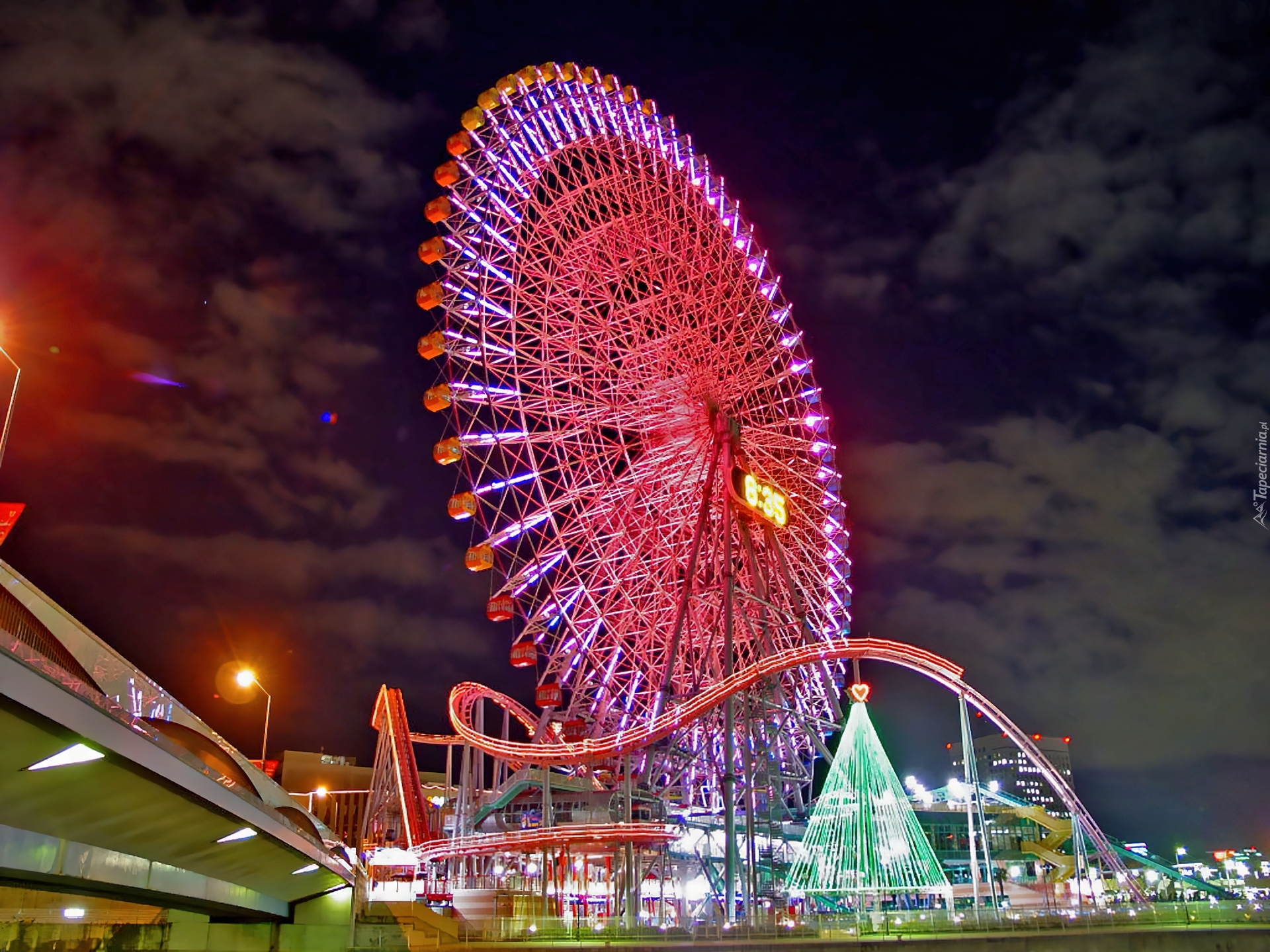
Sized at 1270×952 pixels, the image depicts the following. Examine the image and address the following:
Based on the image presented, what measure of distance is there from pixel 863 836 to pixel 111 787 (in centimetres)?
2403

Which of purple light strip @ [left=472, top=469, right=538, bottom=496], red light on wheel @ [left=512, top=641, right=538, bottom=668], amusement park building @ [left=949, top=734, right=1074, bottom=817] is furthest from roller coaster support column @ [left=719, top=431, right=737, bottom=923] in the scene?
amusement park building @ [left=949, top=734, right=1074, bottom=817]

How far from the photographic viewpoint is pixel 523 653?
40062 millimetres

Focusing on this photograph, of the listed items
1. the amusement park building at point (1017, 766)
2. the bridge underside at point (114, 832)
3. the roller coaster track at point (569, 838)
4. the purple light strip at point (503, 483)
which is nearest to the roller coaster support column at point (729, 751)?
the roller coaster track at point (569, 838)

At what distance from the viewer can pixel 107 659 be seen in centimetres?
1390

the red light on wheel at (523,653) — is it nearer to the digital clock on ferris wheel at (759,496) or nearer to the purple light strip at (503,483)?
the purple light strip at (503,483)

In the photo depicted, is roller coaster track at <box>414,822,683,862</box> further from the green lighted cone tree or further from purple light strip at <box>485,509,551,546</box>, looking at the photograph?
purple light strip at <box>485,509,551,546</box>

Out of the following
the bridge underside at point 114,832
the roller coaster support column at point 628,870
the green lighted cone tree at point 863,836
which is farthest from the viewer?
the roller coaster support column at point 628,870

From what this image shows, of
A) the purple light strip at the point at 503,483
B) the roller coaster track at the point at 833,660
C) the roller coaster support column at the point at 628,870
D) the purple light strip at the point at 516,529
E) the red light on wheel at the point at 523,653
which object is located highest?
the purple light strip at the point at 503,483

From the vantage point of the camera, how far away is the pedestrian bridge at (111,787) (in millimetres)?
9031

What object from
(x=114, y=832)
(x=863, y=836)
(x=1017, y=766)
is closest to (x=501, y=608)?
(x=863, y=836)

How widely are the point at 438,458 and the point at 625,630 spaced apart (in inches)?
451

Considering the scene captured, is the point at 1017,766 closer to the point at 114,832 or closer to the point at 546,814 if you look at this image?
the point at 546,814

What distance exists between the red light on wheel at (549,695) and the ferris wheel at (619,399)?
0.28 ft

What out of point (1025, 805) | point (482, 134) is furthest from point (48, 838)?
point (1025, 805)
